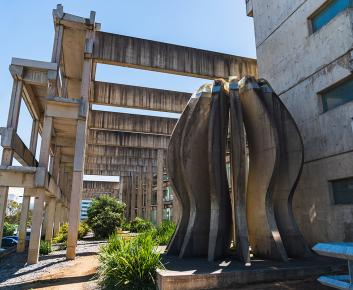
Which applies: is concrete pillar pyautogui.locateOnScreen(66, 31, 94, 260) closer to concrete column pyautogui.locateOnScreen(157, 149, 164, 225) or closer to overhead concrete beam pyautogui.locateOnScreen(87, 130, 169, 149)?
overhead concrete beam pyautogui.locateOnScreen(87, 130, 169, 149)

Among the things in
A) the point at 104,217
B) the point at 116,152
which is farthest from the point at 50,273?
the point at 116,152

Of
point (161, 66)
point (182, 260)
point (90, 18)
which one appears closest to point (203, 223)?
point (182, 260)

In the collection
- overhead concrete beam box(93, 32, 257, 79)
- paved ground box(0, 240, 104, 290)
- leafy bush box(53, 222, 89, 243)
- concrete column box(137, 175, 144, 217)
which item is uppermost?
overhead concrete beam box(93, 32, 257, 79)

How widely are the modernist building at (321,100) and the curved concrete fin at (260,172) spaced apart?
2.73m

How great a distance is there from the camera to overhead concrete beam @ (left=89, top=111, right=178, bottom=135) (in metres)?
23.8

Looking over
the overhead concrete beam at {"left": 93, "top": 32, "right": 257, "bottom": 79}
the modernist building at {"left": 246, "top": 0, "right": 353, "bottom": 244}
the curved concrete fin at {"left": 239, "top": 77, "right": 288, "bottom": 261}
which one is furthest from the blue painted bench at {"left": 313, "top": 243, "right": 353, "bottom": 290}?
the overhead concrete beam at {"left": 93, "top": 32, "right": 257, "bottom": 79}

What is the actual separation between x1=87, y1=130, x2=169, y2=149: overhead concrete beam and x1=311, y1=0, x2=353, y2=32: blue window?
20213 mm

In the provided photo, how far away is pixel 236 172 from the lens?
34.9ft

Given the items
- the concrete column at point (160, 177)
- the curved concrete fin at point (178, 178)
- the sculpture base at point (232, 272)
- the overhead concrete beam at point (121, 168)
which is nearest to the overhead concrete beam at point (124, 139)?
the concrete column at point (160, 177)

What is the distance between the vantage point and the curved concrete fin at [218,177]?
10484 mm

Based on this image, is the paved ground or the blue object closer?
the paved ground

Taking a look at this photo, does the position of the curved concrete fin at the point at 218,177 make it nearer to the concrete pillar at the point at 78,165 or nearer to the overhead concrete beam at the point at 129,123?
the concrete pillar at the point at 78,165

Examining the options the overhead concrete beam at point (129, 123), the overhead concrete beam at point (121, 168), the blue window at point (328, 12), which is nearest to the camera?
the blue window at point (328, 12)

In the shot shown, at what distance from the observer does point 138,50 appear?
56.8ft
